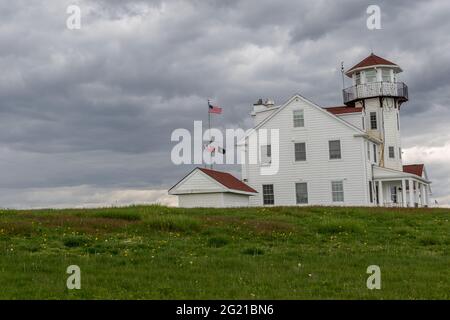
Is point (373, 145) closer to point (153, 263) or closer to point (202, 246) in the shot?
point (202, 246)

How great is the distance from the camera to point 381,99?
Result: 54.3 m

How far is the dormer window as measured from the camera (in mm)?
55094

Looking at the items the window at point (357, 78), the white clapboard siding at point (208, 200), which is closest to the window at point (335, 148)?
the white clapboard siding at point (208, 200)

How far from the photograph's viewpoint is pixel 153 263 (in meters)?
15.4

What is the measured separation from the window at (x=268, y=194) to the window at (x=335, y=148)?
18.7 feet

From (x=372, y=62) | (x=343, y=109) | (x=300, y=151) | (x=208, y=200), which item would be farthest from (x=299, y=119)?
(x=208, y=200)

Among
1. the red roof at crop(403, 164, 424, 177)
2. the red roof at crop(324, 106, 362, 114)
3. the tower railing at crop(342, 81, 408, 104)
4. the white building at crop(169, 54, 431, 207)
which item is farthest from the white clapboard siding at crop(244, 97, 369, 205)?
the red roof at crop(403, 164, 424, 177)

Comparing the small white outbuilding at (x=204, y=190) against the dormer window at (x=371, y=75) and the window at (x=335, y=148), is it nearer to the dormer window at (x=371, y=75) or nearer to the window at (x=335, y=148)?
the window at (x=335, y=148)

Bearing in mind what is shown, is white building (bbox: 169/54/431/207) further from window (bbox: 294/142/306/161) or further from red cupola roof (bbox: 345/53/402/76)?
red cupola roof (bbox: 345/53/402/76)

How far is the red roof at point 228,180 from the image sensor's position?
4441cm

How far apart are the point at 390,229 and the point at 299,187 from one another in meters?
25.2

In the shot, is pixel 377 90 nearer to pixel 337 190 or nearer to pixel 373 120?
pixel 373 120

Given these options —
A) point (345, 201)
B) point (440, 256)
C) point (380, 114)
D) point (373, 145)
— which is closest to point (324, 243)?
point (440, 256)

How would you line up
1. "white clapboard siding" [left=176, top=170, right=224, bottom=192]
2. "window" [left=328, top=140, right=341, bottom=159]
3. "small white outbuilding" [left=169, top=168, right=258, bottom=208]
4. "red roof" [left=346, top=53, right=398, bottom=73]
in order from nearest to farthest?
"small white outbuilding" [left=169, top=168, right=258, bottom=208], "white clapboard siding" [left=176, top=170, right=224, bottom=192], "window" [left=328, top=140, right=341, bottom=159], "red roof" [left=346, top=53, right=398, bottom=73]
